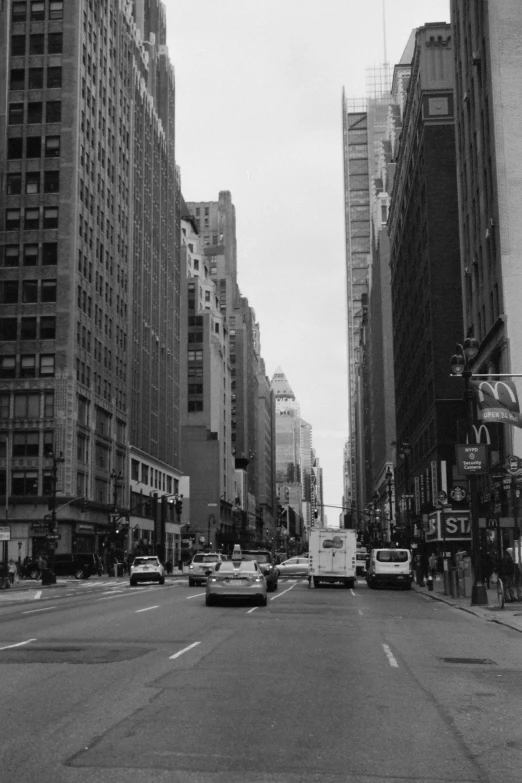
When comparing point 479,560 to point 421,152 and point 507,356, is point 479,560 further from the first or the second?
point 421,152

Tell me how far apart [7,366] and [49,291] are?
292 inches

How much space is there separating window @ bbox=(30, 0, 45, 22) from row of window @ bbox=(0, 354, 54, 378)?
31.8 m

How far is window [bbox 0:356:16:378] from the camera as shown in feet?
256

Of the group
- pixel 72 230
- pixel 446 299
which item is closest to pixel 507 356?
pixel 446 299

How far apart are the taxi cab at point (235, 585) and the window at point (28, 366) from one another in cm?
5197

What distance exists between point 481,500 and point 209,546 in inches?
3545

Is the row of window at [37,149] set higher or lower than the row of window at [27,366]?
higher

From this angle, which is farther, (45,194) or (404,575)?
(45,194)

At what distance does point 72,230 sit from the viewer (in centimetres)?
8050

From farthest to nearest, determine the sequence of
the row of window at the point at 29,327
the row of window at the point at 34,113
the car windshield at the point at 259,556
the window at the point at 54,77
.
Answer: the window at the point at 54,77 < the row of window at the point at 34,113 < the row of window at the point at 29,327 < the car windshield at the point at 259,556

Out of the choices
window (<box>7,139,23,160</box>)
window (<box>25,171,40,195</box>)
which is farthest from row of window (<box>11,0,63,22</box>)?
window (<box>25,171,40,195</box>)

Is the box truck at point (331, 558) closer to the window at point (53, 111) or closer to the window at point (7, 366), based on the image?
the window at point (7, 366)

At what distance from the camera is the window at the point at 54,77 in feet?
274

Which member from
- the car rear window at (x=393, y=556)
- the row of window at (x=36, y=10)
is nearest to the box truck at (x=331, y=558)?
the car rear window at (x=393, y=556)
